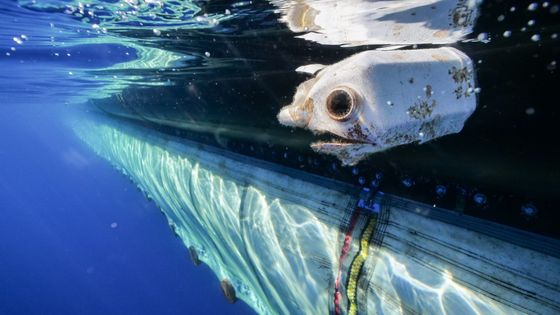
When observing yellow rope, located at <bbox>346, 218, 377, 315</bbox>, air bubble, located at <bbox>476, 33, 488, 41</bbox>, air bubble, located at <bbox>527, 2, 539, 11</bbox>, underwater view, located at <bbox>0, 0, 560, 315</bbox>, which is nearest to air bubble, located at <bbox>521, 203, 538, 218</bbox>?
underwater view, located at <bbox>0, 0, 560, 315</bbox>

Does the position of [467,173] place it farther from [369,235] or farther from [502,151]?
[369,235]

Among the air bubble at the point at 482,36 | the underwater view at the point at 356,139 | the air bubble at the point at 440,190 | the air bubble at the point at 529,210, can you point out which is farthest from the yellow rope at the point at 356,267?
the air bubble at the point at 482,36

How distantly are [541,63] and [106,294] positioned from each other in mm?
40519

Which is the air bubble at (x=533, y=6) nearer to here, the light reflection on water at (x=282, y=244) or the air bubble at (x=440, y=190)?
the air bubble at (x=440, y=190)

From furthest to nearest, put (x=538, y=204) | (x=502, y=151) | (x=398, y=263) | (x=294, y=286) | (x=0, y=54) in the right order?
1. (x=0, y=54)
2. (x=294, y=286)
3. (x=398, y=263)
4. (x=502, y=151)
5. (x=538, y=204)

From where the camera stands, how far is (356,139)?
1424mm

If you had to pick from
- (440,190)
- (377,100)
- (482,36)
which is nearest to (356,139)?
(377,100)

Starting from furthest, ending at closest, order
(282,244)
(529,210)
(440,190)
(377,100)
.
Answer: (282,244), (440,190), (529,210), (377,100)

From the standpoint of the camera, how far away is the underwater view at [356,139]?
1760 millimetres

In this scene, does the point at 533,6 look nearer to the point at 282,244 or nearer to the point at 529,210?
the point at 529,210

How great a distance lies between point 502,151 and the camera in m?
2.57

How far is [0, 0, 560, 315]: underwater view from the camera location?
1760 mm

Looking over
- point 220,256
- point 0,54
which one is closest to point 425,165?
point 220,256

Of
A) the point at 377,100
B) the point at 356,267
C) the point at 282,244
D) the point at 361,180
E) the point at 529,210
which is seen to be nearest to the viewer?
the point at 377,100
